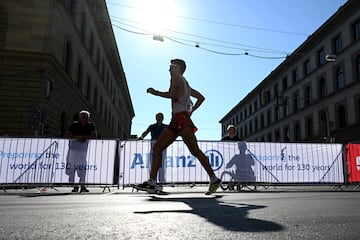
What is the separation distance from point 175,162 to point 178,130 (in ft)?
11.4

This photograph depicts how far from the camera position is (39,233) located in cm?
179

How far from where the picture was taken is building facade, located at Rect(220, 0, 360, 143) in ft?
95.3

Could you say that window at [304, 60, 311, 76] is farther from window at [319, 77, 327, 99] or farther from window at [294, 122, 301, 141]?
window at [294, 122, 301, 141]

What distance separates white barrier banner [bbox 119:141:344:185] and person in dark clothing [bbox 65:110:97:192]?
2.63 feet

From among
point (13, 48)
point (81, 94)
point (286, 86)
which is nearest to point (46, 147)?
point (13, 48)

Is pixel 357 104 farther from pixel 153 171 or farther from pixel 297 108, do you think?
pixel 153 171

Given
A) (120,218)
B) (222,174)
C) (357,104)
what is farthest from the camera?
(357,104)

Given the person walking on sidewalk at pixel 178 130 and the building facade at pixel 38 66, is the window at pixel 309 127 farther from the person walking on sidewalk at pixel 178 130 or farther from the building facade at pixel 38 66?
the person walking on sidewalk at pixel 178 130

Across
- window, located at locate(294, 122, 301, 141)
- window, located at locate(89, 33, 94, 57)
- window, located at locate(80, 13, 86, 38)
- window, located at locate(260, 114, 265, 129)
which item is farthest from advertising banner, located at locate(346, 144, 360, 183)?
window, located at locate(260, 114, 265, 129)

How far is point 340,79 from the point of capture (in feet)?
106

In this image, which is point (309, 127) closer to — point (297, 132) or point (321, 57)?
point (297, 132)

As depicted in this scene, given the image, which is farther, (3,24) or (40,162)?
(3,24)

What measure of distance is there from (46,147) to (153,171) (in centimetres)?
397

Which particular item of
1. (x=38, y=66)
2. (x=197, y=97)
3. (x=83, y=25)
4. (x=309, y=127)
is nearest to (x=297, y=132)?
(x=309, y=127)
